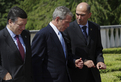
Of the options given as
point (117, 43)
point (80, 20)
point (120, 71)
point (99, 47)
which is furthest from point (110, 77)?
point (117, 43)

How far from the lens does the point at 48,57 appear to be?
3105mm

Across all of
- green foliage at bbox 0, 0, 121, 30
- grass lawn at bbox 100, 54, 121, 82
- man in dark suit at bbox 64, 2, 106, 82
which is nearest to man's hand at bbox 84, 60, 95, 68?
man in dark suit at bbox 64, 2, 106, 82

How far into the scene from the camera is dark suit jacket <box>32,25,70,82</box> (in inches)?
120

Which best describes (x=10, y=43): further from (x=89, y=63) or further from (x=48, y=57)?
(x=89, y=63)

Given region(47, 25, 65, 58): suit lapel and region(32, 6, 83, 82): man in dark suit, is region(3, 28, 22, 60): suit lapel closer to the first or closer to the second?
region(32, 6, 83, 82): man in dark suit

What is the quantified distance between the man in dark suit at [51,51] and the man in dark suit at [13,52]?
0.33 meters

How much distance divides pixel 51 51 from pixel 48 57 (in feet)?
0.29

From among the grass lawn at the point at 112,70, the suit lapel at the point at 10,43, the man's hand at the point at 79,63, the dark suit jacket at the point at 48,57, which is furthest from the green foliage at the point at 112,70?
the suit lapel at the point at 10,43

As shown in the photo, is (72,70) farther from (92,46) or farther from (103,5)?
(103,5)

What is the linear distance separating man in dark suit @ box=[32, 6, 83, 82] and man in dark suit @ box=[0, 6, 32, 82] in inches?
12.9

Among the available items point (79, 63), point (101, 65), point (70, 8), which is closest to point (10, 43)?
point (79, 63)

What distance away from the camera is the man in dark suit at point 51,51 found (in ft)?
9.98

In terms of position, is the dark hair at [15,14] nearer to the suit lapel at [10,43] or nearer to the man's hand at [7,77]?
the suit lapel at [10,43]

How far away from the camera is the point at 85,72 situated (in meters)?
3.91
